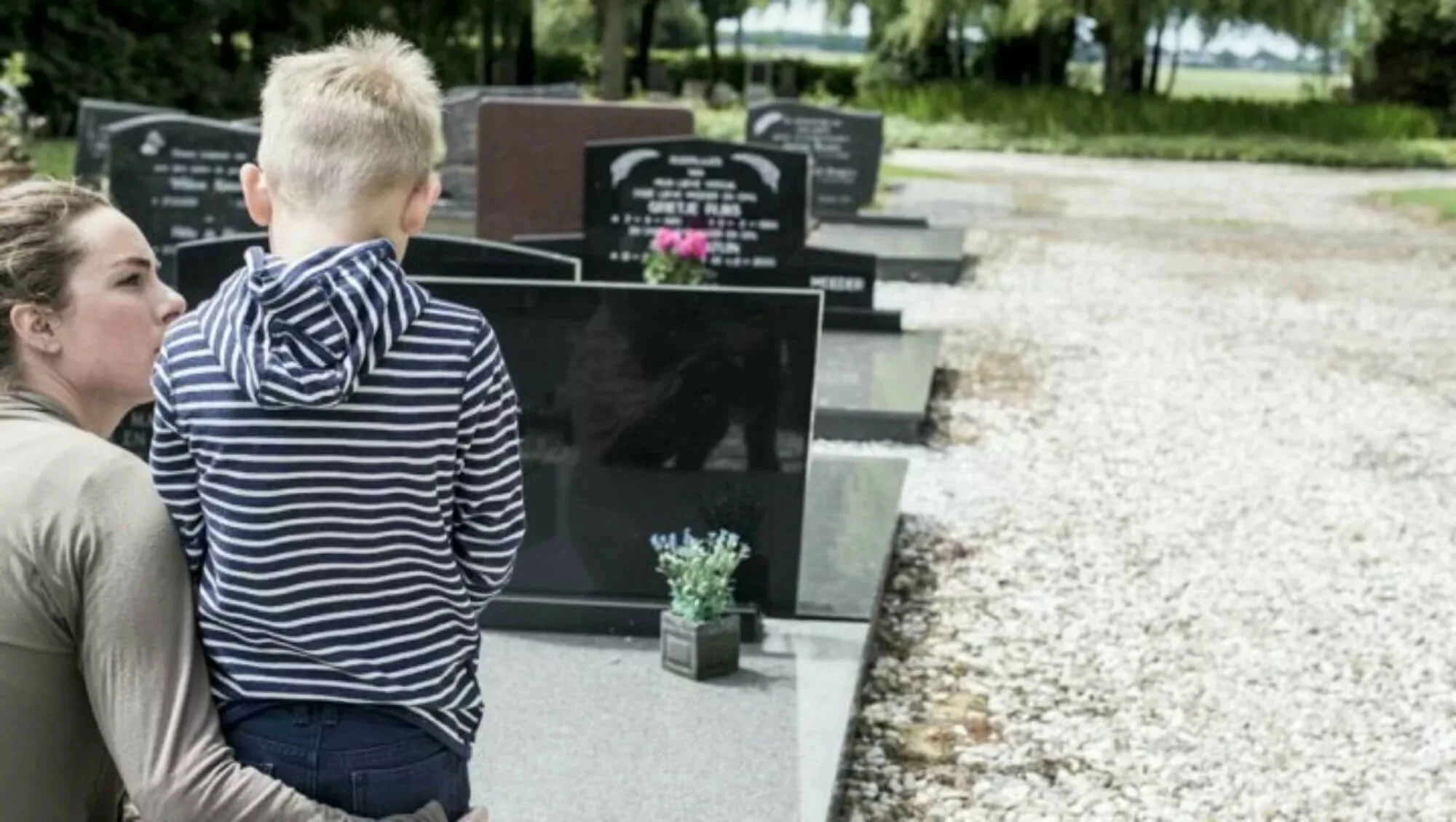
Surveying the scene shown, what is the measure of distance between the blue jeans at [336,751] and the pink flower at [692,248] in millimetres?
6875

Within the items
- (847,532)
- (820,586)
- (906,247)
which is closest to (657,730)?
(820,586)

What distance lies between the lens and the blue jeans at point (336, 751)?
1903 millimetres

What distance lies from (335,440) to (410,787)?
395 millimetres

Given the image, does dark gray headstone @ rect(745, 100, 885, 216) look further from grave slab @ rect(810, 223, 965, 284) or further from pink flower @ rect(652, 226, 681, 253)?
pink flower @ rect(652, 226, 681, 253)

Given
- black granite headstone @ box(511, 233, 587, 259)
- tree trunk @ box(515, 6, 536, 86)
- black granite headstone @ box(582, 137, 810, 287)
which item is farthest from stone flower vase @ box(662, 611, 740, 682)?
tree trunk @ box(515, 6, 536, 86)

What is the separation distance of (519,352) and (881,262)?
355 inches

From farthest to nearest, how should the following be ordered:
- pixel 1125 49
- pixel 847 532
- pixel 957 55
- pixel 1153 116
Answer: pixel 957 55 → pixel 1125 49 → pixel 1153 116 → pixel 847 532

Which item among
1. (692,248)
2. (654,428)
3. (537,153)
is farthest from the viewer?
(537,153)

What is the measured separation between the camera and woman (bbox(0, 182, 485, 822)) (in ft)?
5.91

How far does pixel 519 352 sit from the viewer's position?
5.19m

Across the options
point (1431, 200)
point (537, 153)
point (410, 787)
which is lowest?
point (1431, 200)

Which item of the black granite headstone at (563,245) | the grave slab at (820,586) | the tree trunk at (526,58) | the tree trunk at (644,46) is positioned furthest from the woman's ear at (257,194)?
the tree trunk at (644,46)

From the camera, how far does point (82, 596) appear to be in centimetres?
180

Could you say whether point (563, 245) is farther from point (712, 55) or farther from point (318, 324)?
point (712, 55)
